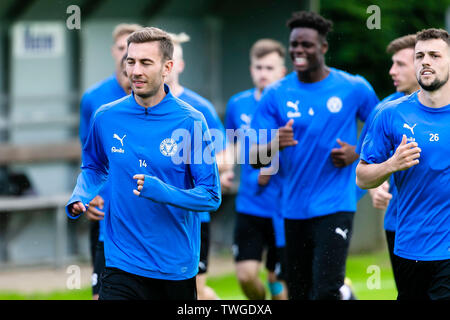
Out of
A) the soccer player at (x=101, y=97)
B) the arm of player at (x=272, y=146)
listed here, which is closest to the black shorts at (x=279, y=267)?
the arm of player at (x=272, y=146)

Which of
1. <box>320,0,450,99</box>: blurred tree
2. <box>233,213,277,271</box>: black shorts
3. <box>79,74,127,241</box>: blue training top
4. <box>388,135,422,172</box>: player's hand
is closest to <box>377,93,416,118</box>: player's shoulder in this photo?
<box>388,135,422,172</box>: player's hand

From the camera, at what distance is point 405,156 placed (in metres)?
5.91

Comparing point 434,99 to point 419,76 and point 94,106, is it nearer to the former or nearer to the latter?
point 419,76

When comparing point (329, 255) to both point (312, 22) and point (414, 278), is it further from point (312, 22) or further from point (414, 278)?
point (312, 22)

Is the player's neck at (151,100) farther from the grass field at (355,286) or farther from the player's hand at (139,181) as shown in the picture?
the grass field at (355,286)

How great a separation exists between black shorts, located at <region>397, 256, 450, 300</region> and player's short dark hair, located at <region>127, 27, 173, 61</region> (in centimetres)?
199

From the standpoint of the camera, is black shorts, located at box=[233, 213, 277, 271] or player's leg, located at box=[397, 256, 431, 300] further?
black shorts, located at box=[233, 213, 277, 271]

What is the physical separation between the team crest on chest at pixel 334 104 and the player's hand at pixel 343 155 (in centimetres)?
27

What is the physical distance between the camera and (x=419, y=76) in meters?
6.24

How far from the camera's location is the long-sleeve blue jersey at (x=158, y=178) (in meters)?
6.08

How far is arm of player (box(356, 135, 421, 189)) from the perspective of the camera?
5.91 meters

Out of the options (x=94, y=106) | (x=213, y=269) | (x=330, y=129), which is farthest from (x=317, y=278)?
(x=213, y=269)

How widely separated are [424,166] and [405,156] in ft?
1.13

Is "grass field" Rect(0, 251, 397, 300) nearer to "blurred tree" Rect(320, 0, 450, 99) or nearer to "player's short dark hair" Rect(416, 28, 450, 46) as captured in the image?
"blurred tree" Rect(320, 0, 450, 99)
